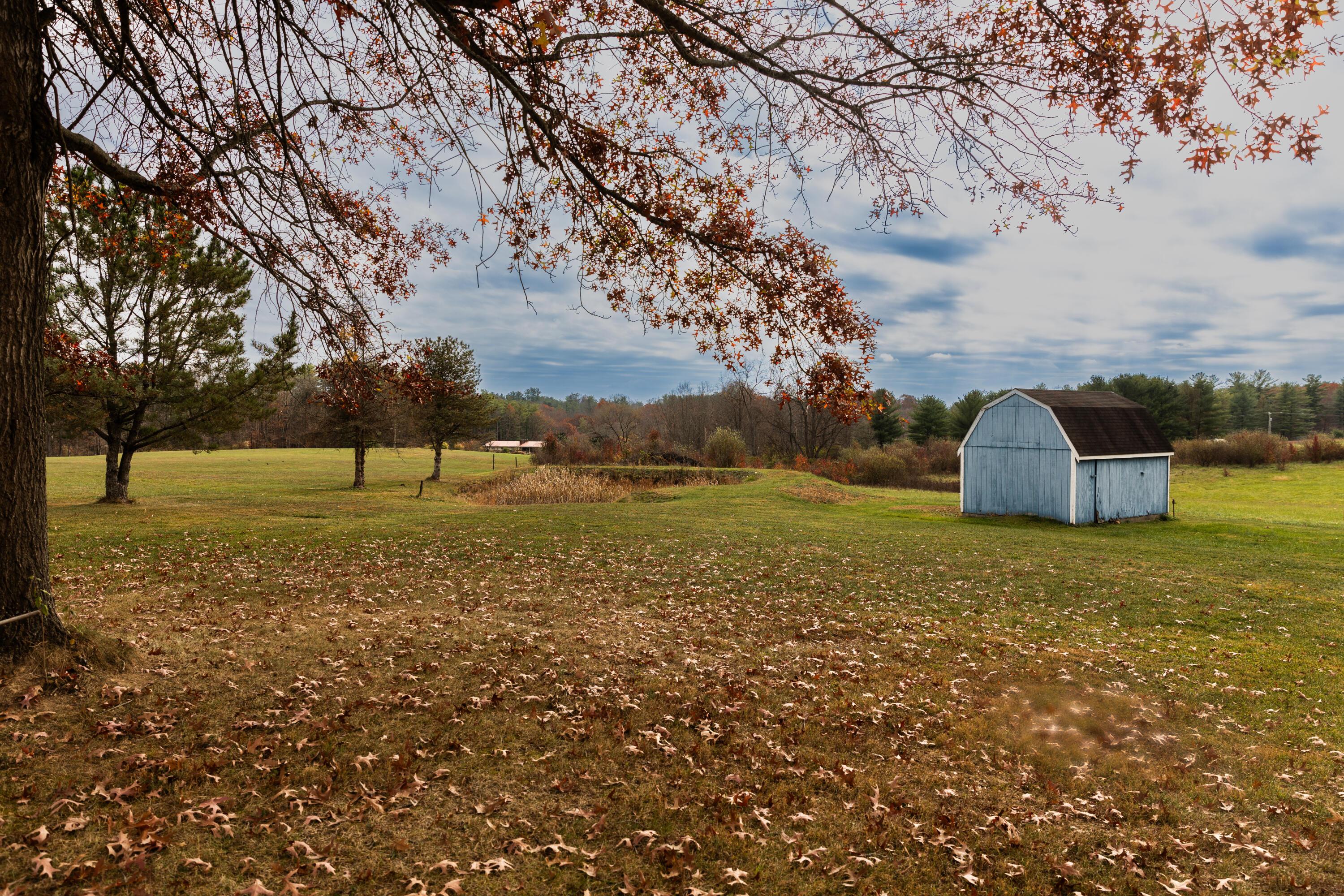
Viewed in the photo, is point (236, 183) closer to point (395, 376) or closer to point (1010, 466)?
point (395, 376)

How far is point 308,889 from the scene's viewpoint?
353cm

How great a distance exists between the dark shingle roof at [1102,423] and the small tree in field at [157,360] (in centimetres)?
2523

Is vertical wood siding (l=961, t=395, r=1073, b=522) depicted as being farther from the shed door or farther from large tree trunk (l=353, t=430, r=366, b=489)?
large tree trunk (l=353, t=430, r=366, b=489)

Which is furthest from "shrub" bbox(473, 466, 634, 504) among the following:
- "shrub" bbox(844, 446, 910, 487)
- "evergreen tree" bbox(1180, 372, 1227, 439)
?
"evergreen tree" bbox(1180, 372, 1227, 439)

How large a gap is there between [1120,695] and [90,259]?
78.7 ft

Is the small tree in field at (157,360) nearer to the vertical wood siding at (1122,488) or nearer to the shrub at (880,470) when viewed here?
the vertical wood siding at (1122,488)

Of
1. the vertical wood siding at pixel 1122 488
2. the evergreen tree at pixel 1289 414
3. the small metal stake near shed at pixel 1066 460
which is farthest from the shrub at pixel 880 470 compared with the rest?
the evergreen tree at pixel 1289 414

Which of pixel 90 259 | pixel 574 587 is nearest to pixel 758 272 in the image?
pixel 574 587

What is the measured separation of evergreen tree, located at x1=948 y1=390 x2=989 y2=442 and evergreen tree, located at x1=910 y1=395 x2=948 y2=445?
66 cm

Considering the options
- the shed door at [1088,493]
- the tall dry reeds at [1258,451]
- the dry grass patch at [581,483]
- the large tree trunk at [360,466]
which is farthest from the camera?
the tall dry reeds at [1258,451]

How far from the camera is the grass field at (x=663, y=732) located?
157 inches

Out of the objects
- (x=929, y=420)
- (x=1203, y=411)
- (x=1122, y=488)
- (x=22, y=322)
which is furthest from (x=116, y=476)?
(x=1203, y=411)

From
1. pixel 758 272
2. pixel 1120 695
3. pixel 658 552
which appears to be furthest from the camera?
pixel 658 552

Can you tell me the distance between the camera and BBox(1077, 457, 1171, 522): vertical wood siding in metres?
23.8
